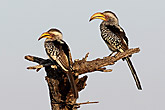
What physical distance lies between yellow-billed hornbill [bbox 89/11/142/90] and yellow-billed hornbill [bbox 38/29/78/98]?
1014mm

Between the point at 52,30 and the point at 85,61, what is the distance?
827mm

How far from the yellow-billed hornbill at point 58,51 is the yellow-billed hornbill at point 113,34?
1.01 metres

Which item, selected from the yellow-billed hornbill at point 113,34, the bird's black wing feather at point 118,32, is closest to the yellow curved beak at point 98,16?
the yellow-billed hornbill at point 113,34

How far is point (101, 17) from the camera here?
766cm

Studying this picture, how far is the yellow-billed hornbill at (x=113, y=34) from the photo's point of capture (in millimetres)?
7309

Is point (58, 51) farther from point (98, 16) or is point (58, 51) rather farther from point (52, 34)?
point (98, 16)

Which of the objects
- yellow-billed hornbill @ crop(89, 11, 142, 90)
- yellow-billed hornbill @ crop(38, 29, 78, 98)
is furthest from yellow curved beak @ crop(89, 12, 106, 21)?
yellow-billed hornbill @ crop(38, 29, 78, 98)

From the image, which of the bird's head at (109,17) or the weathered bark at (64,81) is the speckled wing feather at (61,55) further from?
the bird's head at (109,17)

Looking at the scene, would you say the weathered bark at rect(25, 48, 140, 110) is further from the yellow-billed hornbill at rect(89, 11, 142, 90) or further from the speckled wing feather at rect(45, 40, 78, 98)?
the yellow-billed hornbill at rect(89, 11, 142, 90)

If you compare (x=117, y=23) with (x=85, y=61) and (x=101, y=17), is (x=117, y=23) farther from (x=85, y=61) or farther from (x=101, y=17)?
(x=85, y=61)

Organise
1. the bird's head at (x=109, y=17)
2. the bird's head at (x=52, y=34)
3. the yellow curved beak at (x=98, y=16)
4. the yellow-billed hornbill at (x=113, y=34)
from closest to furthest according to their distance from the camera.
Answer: the bird's head at (x=52, y=34)
the yellow-billed hornbill at (x=113, y=34)
the yellow curved beak at (x=98, y=16)
the bird's head at (x=109, y=17)

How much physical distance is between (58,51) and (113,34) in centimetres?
144

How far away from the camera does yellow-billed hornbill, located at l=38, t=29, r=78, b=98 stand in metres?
6.32

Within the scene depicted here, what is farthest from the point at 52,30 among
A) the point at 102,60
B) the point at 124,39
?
the point at 124,39
